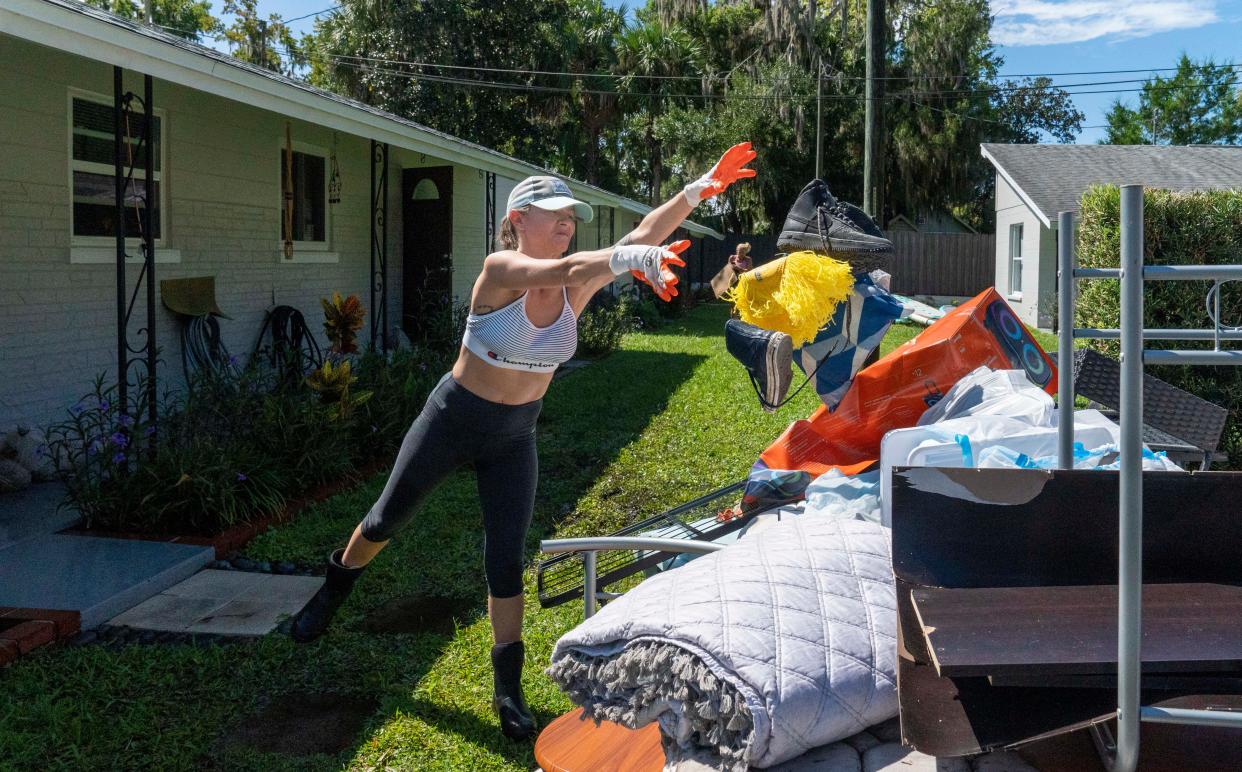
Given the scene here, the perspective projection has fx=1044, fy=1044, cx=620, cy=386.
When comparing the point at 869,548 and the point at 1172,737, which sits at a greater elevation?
the point at 869,548

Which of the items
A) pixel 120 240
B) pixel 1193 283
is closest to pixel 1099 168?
pixel 1193 283

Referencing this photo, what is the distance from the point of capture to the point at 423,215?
496 inches

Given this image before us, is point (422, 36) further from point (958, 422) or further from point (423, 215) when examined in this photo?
point (958, 422)

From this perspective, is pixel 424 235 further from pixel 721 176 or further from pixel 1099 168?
pixel 1099 168

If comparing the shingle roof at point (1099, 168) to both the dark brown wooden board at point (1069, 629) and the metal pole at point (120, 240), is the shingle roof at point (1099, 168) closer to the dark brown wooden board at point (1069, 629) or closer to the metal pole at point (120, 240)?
the metal pole at point (120, 240)

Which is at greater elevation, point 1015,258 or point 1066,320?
point 1015,258

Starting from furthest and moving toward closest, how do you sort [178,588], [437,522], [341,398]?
[341,398], [437,522], [178,588]

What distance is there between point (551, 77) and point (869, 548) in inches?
1198

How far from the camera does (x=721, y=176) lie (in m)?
3.15

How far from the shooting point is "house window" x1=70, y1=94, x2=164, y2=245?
24.5 feet

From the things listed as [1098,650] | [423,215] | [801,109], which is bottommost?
[1098,650]

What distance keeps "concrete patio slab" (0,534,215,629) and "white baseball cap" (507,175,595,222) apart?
2687mm

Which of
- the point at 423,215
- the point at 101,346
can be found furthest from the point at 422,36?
the point at 101,346

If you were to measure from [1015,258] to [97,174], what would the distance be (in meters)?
19.1
